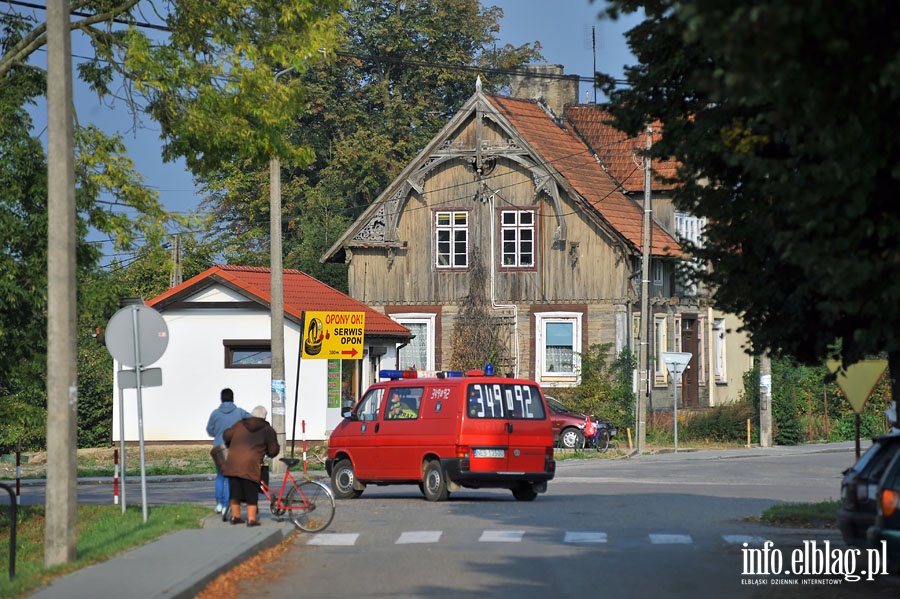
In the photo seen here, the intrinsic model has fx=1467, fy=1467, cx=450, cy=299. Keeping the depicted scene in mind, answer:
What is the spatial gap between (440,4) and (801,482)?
1509 inches

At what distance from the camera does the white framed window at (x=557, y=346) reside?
47000 mm

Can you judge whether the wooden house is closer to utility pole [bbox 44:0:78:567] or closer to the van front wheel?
the van front wheel

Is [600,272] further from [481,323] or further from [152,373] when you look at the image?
[152,373]

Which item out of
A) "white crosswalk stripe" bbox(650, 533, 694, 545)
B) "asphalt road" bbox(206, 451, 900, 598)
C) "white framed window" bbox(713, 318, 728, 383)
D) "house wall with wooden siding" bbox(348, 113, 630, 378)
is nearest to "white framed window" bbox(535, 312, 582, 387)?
"house wall with wooden siding" bbox(348, 113, 630, 378)

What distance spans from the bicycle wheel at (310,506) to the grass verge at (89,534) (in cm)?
123

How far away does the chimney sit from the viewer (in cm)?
5503

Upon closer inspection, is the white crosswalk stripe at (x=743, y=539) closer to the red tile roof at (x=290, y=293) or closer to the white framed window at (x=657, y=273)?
the red tile roof at (x=290, y=293)

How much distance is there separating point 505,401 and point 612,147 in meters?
31.4

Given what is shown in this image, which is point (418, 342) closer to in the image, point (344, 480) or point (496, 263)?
point (496, 263)

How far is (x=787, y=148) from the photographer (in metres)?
12.6

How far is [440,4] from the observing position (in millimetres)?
62781

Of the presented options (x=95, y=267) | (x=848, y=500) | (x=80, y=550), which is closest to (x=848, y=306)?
(x=848, y=500)

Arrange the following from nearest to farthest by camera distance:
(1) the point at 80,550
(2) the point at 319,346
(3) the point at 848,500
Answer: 1. (3) the point at 848,500
2. (1) the point at 80,550
3. (2) the point at 319,346

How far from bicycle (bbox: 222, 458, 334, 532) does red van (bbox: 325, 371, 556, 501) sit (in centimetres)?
449
